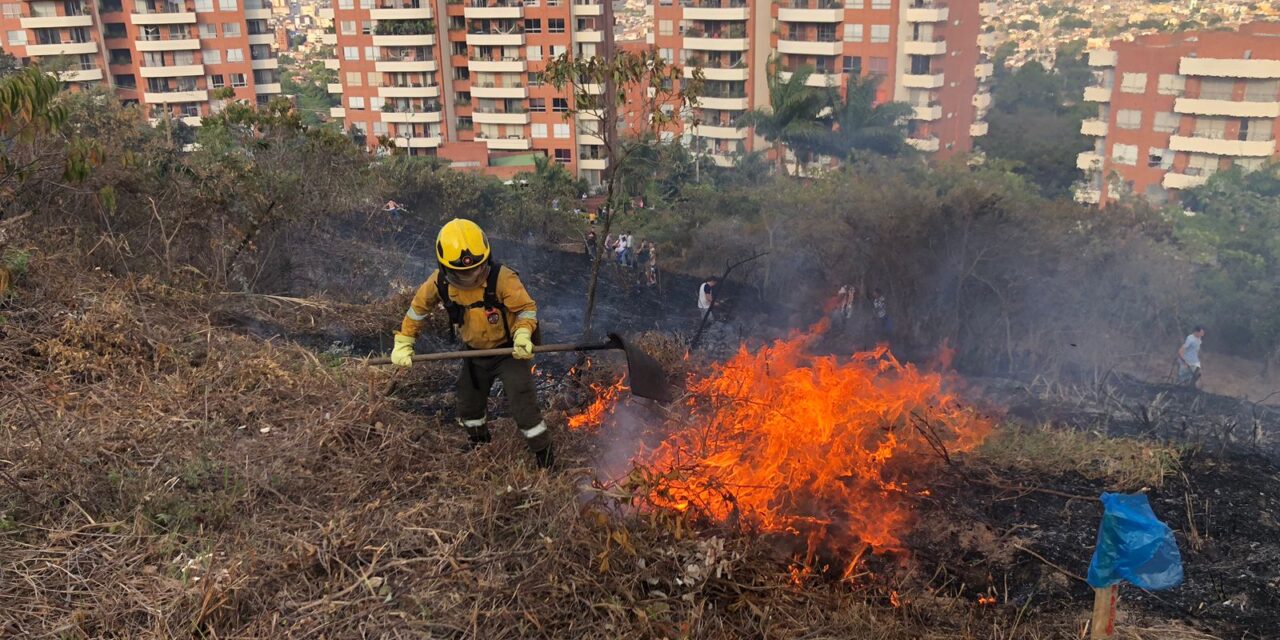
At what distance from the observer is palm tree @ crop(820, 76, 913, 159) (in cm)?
3259

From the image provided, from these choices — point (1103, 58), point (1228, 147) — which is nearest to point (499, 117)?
point (1103, 58)

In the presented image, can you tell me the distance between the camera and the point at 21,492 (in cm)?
534

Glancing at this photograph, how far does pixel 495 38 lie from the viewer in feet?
150

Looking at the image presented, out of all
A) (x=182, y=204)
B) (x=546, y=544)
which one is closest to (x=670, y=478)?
(x=546, y=544)

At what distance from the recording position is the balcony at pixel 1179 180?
3135 cm

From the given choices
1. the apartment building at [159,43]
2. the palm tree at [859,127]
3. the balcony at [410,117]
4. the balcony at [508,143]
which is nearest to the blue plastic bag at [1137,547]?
the palm tree at [859,127]

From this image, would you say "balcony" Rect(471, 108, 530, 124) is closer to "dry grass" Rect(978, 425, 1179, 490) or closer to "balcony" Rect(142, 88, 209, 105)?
"balcony" Rect(142, 88, 209, 105)

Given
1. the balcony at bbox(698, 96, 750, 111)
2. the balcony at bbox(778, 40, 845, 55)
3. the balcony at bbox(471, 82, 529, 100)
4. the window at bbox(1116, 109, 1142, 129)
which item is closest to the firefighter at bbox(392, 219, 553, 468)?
Answer: the window at bbox(1116, 109, 1142, 129)

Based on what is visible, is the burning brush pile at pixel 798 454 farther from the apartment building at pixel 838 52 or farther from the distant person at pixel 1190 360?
the apartment building at pixel 838 52

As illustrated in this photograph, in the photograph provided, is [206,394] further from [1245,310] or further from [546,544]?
[1245,310]

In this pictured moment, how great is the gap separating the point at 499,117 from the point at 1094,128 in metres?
28.0

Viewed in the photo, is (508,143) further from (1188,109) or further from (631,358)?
(631,358)

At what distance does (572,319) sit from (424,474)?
890cm

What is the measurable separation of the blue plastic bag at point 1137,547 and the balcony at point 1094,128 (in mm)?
37361
